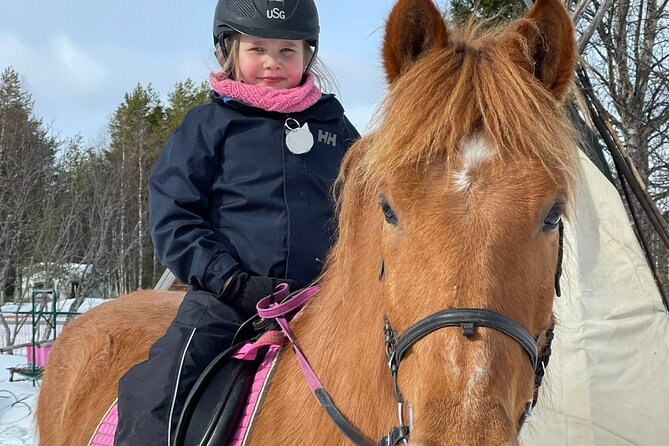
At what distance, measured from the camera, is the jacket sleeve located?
2443mm

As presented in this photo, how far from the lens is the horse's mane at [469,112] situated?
5.56 ft

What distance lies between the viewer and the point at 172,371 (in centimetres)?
234

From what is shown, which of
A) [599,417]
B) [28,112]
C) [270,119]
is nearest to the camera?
[270,119]

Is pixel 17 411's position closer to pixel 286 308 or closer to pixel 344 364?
pixel 286 308

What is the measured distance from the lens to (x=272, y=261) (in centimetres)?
256

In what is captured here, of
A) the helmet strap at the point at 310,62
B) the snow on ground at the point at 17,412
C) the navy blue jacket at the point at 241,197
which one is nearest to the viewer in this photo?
the navy blue jacket at the point at 241,197

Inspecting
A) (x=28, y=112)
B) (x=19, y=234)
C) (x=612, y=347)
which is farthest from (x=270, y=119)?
(x=28, y=112)

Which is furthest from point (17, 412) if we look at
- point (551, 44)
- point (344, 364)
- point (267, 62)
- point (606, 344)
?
point (551, 44)

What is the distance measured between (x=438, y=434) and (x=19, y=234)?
19752 millimetres

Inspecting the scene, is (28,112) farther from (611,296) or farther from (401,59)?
(401,59)

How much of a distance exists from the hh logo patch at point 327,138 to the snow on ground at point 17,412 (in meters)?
6.18

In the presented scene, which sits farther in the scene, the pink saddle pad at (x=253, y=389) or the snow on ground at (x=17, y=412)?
the snow on ground at (x=17, y=412)

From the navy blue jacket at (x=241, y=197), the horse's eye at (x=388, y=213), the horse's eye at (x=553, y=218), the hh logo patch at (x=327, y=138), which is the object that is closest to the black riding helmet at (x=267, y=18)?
the navy blue jacket at (x=241, y=197)

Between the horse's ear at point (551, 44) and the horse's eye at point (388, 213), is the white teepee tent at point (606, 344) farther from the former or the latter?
the horse's eye at point (388, 213)
